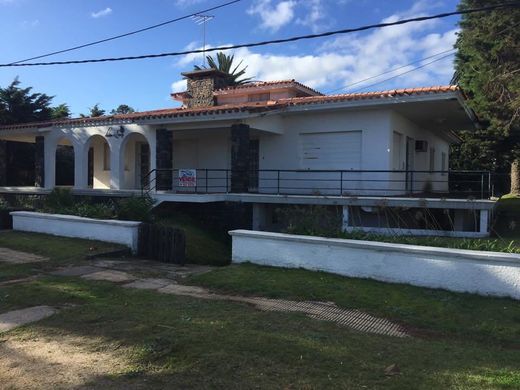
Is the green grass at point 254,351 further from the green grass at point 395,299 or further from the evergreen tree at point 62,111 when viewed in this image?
the evergreen tree at point 62,111

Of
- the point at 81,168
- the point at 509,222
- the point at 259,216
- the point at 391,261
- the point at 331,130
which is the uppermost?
the point at 331,130

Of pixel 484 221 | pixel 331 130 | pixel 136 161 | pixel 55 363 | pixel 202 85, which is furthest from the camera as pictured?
pixel 202 85

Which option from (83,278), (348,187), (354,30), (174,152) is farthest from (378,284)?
(174,152)

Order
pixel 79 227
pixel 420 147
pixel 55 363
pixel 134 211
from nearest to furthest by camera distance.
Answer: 1. pixel 55 363
2. pixel 79 227
3. pixel 134 211
4. pixel 420 147

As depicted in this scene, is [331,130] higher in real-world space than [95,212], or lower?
higher

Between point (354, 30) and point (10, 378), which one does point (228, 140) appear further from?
point (10, 378)

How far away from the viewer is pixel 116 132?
19.0 metres

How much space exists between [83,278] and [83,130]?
42.3ft

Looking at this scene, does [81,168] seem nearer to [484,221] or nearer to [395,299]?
[484,221]

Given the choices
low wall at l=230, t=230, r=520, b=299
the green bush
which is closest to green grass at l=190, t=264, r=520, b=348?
low wall at l=230, t=230, r=520, b=299

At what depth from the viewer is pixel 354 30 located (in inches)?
340

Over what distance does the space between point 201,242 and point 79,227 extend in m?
3.17

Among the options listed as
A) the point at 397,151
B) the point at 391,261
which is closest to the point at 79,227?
the point at 391,261

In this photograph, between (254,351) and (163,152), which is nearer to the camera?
(254,351)
